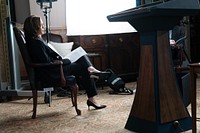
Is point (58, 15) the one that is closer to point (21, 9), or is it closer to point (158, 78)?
point (21, 9)

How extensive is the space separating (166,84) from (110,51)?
279 centimetres

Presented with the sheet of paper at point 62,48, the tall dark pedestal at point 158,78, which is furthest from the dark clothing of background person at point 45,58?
the tall dark pedestal at point 158,78

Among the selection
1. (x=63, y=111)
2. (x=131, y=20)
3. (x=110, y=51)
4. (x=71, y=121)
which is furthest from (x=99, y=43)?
(x=131, y=20)

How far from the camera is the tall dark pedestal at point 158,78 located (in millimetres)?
2100

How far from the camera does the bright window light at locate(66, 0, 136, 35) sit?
4641 millimetres

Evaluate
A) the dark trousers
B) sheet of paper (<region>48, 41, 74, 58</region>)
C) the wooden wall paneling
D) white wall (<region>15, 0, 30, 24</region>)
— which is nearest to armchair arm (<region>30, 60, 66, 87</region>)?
the dark trousers

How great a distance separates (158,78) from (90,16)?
2.86 m

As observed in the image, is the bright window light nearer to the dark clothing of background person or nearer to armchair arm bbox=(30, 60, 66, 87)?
the dark clothing of background person

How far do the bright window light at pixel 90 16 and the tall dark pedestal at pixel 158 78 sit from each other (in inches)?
98.0

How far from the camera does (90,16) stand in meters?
4.77

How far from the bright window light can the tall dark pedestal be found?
98.0 inches

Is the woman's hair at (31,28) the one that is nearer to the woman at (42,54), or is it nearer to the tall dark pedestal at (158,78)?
the woman at (42,54)

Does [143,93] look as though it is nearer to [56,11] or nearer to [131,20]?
[131,20]

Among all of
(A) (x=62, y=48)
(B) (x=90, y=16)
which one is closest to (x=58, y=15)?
(B) (x=90, y=16)
